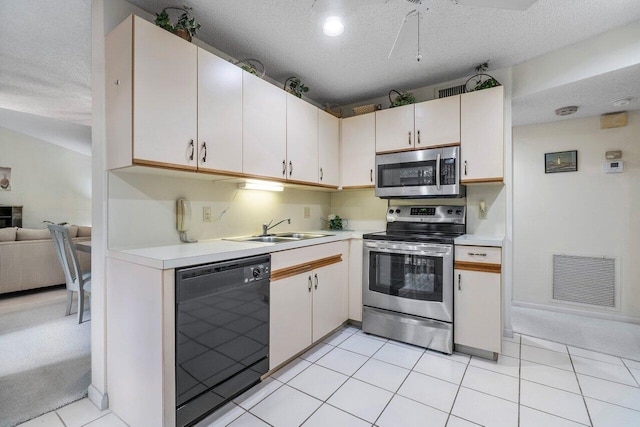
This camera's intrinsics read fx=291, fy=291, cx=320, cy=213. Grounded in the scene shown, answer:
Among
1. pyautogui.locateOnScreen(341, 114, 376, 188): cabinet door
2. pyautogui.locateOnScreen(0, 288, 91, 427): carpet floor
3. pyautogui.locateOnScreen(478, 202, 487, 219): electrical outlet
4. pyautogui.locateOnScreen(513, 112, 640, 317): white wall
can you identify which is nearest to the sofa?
pyautogui.locateOnScreen(0, 288, 91, 427): carpet floor

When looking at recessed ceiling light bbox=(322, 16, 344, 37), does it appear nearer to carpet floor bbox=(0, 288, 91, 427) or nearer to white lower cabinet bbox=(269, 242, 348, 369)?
white lower cabinet bbox=(269, 242, 348, 369)

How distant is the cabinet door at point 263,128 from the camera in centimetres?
218

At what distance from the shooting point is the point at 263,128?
91.4 inches

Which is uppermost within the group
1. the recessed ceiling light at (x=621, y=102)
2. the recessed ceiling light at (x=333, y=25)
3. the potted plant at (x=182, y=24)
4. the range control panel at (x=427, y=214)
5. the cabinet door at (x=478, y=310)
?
the recessed ceiling light at (x=333, y=25)

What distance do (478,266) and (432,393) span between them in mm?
1013

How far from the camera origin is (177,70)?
5.67ft

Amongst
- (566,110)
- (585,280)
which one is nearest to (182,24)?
(566,110)

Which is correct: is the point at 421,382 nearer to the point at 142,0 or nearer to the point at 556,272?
the point at 556,272

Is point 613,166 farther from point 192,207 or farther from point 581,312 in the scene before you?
point 192,207

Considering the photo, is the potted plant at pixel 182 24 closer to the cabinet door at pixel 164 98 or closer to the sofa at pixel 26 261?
the cabinet door at pixel 164 98

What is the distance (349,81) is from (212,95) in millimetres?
1592

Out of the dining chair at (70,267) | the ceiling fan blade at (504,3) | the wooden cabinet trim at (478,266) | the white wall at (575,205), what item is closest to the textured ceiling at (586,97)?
the white wall at (575,205)

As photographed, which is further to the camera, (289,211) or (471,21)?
(289,211)

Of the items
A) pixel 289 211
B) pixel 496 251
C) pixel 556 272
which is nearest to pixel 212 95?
pixel 289 211
